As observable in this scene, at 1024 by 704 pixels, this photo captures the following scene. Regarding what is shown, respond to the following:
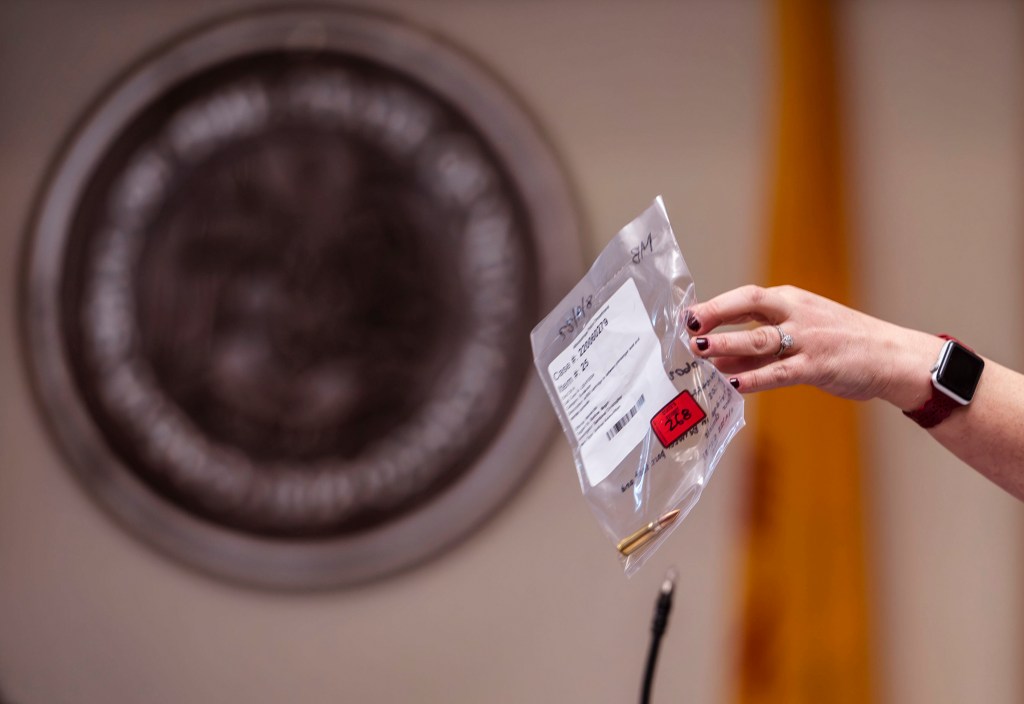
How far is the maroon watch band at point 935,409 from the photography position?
830 millimetres

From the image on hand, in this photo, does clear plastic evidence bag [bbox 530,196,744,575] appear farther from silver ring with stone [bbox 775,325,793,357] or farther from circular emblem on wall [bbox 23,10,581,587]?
circular emblem on wall [bbox 23,10,581,587]

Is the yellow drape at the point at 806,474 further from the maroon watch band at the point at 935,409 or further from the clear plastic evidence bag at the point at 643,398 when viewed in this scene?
the clear plastic evidence bag at the point at 643,398

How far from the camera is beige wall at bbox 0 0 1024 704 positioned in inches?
52.0

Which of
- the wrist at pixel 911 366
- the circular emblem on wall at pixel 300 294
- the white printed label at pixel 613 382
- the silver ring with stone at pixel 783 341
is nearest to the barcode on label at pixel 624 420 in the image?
the white printed label at pixel 613 382

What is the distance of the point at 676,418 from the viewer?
70 cm

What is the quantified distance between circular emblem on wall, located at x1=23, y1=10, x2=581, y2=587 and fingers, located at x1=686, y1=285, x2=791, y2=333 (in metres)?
0.59

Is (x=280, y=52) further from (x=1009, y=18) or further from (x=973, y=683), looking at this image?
(x=973, y=683)

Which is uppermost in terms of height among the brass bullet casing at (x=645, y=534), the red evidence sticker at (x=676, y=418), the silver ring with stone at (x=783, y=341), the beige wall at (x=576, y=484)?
the beige wall at (x=576, y=484)

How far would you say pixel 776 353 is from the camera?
757 millimetres

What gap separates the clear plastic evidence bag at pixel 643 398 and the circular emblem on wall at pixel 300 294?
0.59 meters

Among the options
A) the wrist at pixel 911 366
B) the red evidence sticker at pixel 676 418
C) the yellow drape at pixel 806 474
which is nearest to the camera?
the red evidence sticker at pixel 676 418

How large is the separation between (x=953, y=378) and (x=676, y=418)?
31 centimetres

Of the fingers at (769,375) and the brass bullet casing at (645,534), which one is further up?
the fingers at (769,375)

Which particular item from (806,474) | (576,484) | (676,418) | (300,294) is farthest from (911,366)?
(300,294)
